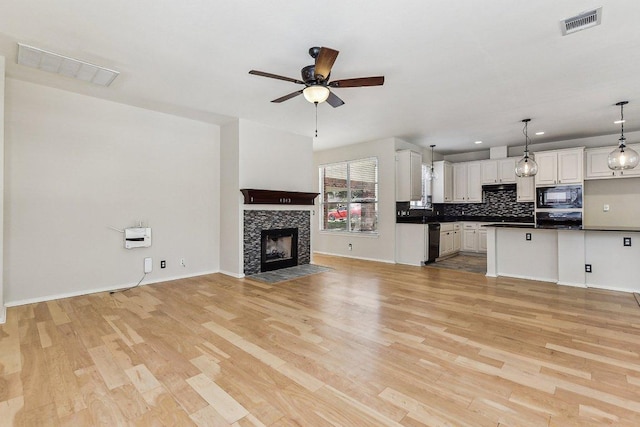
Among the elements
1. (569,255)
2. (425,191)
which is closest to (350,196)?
(425,191)

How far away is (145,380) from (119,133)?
3.75 meters

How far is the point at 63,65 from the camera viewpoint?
3227 mm

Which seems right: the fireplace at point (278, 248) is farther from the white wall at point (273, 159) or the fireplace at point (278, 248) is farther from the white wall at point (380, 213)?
the white wall at point (273, 159)

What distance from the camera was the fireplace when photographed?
5.60 m

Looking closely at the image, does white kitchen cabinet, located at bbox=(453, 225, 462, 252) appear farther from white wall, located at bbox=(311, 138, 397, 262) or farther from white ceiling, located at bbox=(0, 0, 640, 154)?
white ceiling, located at bbox=(0, 0, 640, 154)

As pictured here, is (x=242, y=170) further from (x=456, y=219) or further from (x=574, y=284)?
(x=456, y=219)

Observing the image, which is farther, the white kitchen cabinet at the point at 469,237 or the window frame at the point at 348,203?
the white kitchen cabinet at the point at 469,237

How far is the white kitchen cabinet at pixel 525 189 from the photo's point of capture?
22.7 ft

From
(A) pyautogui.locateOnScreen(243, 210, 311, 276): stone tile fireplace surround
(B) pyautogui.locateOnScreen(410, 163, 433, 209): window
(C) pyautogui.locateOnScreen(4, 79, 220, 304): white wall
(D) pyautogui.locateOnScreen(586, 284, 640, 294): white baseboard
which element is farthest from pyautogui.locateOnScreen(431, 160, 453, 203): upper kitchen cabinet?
(C) pyautogui.locateOnScreen(4, 79, 220, 304): white wall

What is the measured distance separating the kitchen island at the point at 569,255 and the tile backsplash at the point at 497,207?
9.12 feet

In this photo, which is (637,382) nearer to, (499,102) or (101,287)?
(499,102)

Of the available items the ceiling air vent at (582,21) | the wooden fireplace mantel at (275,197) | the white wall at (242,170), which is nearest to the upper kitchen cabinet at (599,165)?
the ceiling air vent at (582,21)

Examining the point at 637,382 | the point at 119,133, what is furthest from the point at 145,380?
the point at 119,133

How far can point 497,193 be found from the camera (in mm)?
7816
